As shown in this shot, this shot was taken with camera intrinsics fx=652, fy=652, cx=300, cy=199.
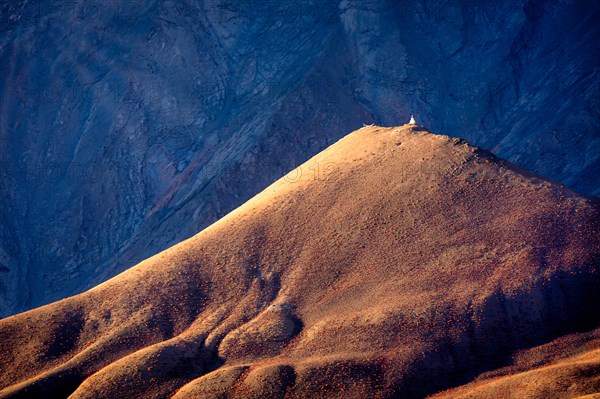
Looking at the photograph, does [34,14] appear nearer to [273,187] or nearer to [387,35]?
[387,35]

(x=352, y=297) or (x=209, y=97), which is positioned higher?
(x=209, y=97)

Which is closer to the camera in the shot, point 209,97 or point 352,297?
point 352,297

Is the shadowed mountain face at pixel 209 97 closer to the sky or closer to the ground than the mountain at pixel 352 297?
closer to the sky

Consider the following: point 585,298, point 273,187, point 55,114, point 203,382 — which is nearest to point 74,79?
point 55,114

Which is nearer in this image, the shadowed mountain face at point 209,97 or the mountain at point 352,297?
the mountain at point 352,297
